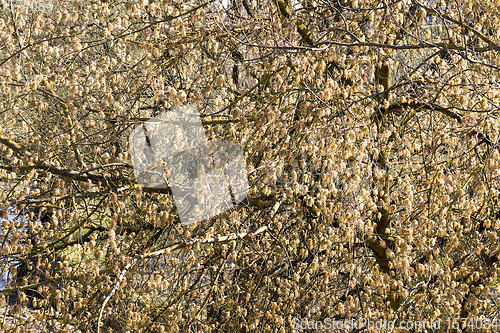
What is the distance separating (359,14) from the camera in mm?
4059

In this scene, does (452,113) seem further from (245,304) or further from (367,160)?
(245,304)

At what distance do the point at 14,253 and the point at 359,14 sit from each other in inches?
148

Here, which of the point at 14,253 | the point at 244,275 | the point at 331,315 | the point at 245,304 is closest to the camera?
the point at 14,253

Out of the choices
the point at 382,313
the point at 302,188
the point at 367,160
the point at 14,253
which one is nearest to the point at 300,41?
the point at 367,160

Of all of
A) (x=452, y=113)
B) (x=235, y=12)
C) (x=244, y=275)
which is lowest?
(x=244, y=275)

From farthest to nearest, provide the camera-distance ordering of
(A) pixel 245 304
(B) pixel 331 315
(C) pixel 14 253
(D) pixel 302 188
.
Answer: (B) pixel 331 315 < (A) pixel 245 304 < (C) pixel 14 253 < (D) pixel 302 188

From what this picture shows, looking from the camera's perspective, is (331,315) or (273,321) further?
(331,315)

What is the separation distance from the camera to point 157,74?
3.99 metres

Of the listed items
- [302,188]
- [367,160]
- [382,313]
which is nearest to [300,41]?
[367,160]

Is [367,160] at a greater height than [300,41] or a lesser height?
lesser

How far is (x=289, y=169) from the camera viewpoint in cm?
483

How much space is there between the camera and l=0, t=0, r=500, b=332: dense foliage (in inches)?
136

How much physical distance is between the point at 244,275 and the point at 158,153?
6.15ft

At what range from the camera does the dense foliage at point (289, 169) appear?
11.3ft
